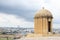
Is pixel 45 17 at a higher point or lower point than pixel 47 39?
higher

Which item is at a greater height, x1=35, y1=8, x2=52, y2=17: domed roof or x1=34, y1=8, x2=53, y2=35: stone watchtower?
x1=35, y1=8, x2=52, y2=17: domed roof

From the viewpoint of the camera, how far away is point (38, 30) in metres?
13.7

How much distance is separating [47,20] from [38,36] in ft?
5.04

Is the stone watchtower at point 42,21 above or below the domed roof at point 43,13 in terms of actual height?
below

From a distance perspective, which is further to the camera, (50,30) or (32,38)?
(50,30)

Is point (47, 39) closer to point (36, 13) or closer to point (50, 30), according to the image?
point (50, 30)

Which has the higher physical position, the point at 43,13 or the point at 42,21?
the point at 43,13

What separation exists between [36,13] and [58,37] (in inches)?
102

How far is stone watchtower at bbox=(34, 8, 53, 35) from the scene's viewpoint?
44.2 ft

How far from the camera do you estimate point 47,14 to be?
44.4 feet

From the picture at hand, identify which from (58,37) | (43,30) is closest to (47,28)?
(43,30)

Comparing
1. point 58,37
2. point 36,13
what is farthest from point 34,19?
point 58,37

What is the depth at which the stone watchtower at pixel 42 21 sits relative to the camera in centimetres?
1348

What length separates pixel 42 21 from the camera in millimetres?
13508
